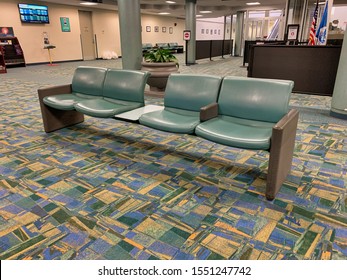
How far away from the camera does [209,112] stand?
252 cm

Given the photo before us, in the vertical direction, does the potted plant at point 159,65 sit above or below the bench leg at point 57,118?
above

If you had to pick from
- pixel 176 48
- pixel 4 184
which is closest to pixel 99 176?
pixel 4 184

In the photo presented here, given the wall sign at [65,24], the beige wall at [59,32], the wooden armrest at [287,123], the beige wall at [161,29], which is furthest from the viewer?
the beige wall at [161,29]

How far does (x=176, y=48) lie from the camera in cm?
1936

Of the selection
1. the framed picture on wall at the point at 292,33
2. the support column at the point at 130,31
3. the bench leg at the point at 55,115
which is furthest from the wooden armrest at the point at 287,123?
the framed picture on wall at the point at 292,33

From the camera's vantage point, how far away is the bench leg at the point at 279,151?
1.91 metres

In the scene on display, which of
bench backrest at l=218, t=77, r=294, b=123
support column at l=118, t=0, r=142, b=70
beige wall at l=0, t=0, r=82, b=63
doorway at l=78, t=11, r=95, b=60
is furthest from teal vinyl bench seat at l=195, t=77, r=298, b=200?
doorway at l=78, t=11, r=95, b=60

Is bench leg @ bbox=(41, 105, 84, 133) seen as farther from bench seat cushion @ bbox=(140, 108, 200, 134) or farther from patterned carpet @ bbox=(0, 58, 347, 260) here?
bench seat cushion @ bbox=(140, 108, 200, 134)

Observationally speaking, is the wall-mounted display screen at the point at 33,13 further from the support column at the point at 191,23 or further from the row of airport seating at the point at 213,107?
the row of airport seating at the point at 213,107

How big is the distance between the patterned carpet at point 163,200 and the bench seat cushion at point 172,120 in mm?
398

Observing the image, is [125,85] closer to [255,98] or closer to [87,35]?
[255,98]

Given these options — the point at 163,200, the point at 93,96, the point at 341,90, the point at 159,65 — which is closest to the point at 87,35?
the point at 159,65

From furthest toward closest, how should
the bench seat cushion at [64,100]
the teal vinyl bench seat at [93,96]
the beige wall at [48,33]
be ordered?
1. the beige wall at [48,33]
2. the bench seat cushion at [64,100]
3. the teal vinyl bench seat at [93,96]

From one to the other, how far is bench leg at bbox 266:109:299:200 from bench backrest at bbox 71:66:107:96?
232 cm
